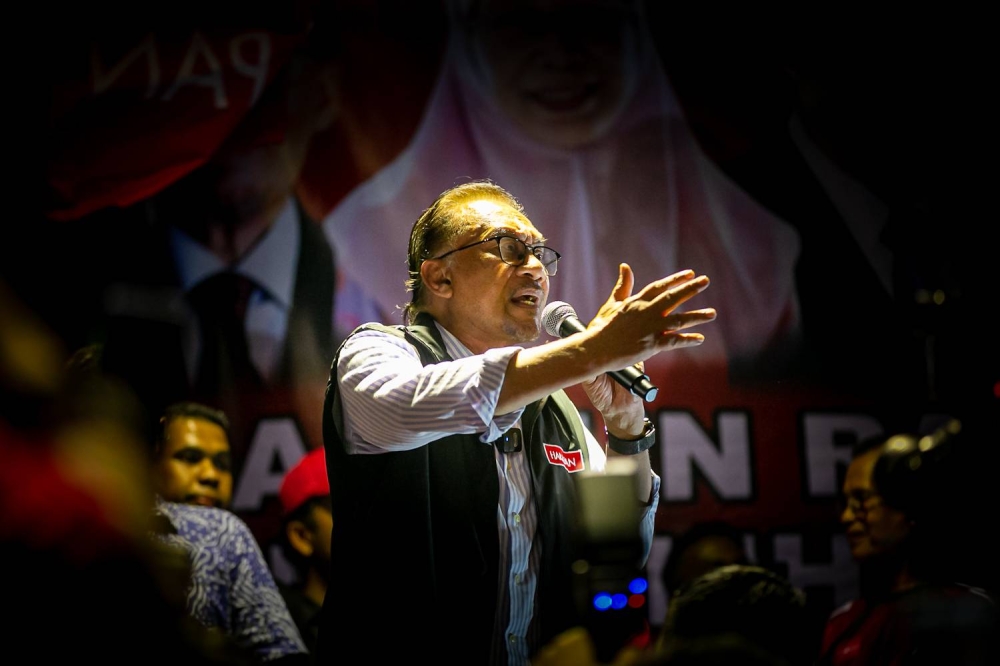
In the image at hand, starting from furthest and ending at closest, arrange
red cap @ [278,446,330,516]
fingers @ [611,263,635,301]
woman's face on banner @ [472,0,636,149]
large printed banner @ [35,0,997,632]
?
woman's face on banner @ [472,0,636,149] < large printed banner @ [35,0,997,632] < red cap @ [278,446,330,516] < fingers @ [611,263,635,301]

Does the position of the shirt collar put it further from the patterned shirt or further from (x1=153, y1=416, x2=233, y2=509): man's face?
the patterned shirt

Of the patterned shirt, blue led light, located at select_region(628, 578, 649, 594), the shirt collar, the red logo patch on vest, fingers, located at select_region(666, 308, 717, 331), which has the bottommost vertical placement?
the patterned shirt

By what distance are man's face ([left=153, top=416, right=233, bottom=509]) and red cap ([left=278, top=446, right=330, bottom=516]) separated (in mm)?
278

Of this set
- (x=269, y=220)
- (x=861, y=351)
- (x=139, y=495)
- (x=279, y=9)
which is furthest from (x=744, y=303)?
(x=139, y=495)

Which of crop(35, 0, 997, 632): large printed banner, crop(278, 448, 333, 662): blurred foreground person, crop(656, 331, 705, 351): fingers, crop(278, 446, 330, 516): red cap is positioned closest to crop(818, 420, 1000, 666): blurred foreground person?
crop(656, 331, 705, 351): fingers

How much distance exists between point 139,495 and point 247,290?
3.64m

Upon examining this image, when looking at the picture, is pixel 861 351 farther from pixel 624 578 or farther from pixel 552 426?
pixel 624 578

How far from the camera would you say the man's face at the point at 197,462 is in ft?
13.4

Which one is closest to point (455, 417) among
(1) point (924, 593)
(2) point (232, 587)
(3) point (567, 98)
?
(1) point (924, 593)

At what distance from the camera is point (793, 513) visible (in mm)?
4688

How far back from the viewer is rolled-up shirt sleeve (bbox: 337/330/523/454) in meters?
1.90

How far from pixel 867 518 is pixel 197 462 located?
307 cm

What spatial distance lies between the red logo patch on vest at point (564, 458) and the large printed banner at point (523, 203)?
2.22 m

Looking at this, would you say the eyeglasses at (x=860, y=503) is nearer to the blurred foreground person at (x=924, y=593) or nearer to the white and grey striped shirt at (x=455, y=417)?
the blurred foreground person at (x=924, y=593)
